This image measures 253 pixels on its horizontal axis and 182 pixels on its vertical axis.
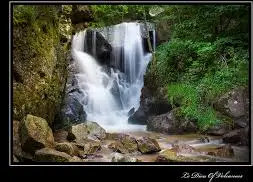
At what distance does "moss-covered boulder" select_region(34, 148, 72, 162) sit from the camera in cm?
479

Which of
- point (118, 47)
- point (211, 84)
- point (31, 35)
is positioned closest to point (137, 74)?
point (118, 47)

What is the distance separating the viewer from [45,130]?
18.1 feet

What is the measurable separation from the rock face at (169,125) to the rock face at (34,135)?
9.01 feet

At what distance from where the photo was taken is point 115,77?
9883 millimetres

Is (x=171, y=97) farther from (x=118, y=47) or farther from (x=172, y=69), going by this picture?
(x=118, y=47)

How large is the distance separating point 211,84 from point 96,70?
3853mm

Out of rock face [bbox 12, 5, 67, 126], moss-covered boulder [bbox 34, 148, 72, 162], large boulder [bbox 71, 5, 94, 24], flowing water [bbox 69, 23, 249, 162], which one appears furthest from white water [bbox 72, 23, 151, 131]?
moss-covered boulder [bbox 34, 148, 72, 162]

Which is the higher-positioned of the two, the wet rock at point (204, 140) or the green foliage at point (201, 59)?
the green foliage at point (201, 59)

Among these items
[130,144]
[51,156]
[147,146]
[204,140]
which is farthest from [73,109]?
[51,156]

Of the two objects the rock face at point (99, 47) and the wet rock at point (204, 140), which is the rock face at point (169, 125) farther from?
the rock face at point (99, 47)

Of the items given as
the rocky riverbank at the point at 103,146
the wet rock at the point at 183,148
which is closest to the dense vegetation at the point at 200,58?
the rocky riverbank at the point at 103,146

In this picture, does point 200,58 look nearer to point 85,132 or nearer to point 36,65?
point 85,132

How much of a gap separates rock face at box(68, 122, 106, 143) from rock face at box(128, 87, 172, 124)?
1.37 meters

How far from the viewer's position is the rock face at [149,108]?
8.34 metres
